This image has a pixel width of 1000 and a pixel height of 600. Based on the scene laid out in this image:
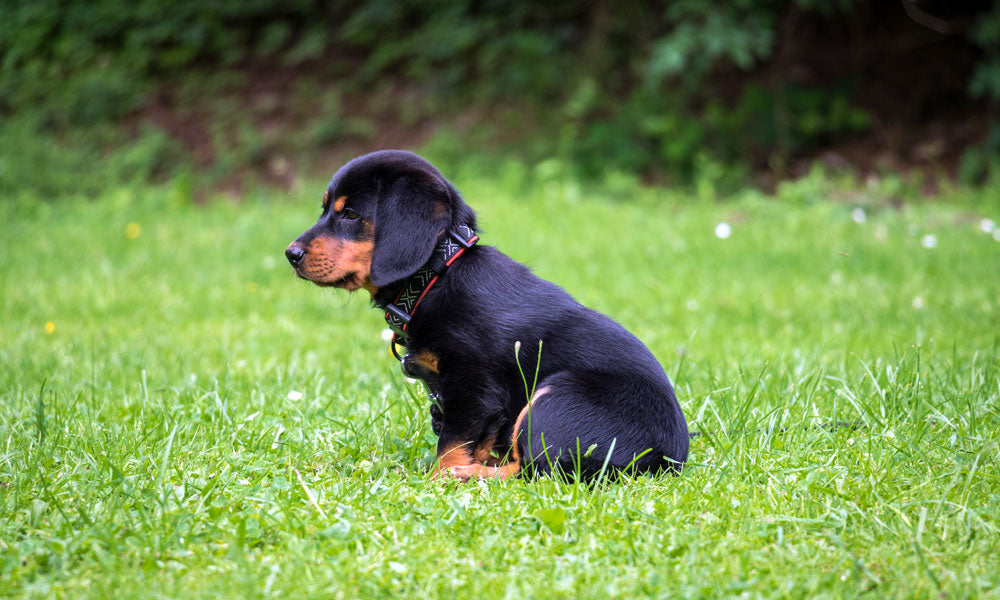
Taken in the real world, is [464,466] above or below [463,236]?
below

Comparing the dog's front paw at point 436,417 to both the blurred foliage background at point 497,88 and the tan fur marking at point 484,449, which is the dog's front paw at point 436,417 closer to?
the tan fur marking at point 484,449

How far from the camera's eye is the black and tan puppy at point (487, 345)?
274 centimetres

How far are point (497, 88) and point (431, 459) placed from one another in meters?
9.47

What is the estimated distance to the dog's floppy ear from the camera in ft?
9.30

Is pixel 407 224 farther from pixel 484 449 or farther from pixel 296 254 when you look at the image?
pixel 484 449

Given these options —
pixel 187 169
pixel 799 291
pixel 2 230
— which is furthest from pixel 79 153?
pixel 799 291

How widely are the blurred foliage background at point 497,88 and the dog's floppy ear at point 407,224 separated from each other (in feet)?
22.3

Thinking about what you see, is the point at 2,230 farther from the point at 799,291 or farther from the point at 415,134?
the point at 799,291

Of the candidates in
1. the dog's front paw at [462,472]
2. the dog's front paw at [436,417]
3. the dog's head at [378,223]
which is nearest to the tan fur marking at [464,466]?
the dog's front paw at [462,472]

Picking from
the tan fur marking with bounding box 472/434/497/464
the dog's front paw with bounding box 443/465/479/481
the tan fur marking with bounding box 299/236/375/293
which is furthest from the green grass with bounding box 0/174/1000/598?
the tan fur marking with bounding box 299/236/375/293

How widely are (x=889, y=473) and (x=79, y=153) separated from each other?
1061 cm

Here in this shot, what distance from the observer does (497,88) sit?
11852mm

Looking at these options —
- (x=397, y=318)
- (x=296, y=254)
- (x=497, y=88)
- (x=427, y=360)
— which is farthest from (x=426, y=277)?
(x=497, y=88)

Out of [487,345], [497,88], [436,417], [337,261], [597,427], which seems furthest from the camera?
[497,88]
